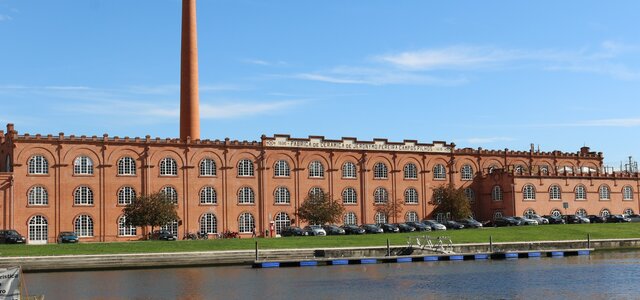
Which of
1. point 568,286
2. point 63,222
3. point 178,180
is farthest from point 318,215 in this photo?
point 568,286

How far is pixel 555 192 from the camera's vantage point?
103 m

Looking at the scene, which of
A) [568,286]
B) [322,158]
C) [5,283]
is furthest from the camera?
[322,158]

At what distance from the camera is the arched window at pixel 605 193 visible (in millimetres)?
105938

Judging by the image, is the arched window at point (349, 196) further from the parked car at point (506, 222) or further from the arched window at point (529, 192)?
the arched window at point (529, 192)

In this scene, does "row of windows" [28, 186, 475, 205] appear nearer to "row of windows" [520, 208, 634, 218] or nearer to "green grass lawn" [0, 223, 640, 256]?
"row of windows" [520, 208, 634, 218]

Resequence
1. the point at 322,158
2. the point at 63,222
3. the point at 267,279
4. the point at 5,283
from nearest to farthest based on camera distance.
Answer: the point at 5,283 < the point at 267,279 < the point at 63,222 < the point at 322,158

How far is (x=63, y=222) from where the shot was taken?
266 feet

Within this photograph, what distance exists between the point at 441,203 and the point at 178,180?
3033cm

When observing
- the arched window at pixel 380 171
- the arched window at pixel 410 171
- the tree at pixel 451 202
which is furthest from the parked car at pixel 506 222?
the arched window at pixel 380 171

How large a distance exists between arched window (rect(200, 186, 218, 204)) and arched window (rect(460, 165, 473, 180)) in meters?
31.1

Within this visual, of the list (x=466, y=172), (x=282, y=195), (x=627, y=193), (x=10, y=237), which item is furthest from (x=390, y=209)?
(x=10, y=237)

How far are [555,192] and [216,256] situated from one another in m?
54.2

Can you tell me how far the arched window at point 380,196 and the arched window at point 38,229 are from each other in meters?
35.8

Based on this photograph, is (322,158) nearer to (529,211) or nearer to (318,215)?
(318,215)
